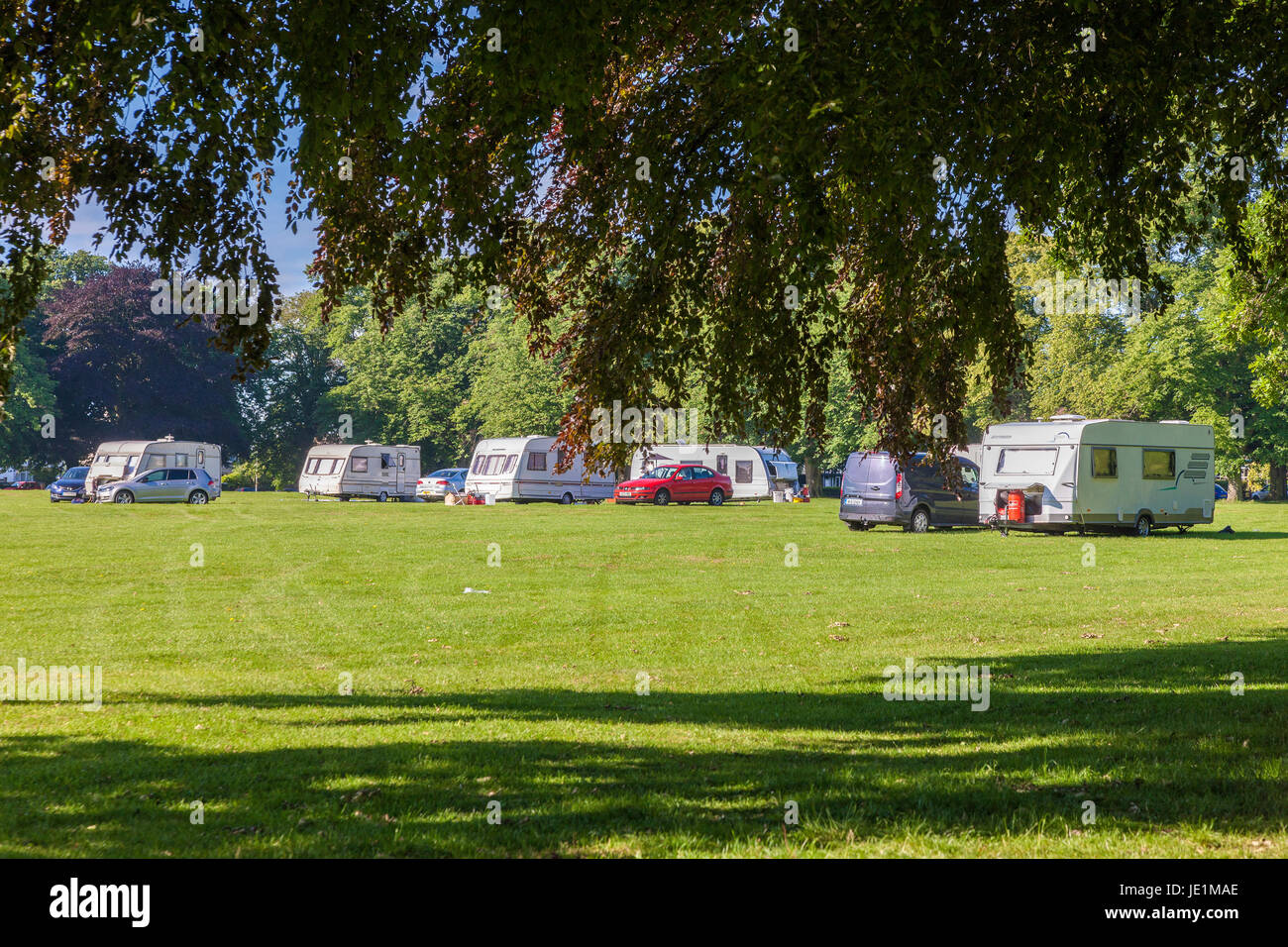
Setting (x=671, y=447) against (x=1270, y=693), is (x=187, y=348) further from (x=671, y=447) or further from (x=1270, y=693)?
(x=1270, y=693)

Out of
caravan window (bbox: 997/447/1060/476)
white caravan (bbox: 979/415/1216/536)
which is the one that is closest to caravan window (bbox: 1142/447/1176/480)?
white caravan (bbox: 979/415/1216/536)

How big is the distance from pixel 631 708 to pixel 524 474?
120 ft

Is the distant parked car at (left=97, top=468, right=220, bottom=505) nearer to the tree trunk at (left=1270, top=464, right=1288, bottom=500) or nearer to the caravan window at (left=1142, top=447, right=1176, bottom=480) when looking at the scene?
the caravan window at (left=1142, top=447, right=1176, bottom=480)

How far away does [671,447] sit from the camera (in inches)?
1940

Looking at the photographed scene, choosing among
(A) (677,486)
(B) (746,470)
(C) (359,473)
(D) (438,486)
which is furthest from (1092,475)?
(C) (359,473)

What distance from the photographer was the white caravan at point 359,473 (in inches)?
2066

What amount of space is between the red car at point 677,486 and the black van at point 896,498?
12029 mm

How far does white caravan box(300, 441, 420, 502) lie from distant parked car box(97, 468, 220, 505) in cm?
735

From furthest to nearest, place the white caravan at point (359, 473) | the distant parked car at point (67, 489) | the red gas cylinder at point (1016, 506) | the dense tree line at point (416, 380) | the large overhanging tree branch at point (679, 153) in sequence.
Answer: the dense tree line at point (416, 380), the white caravan at point (359, 473), the distant parked car at point (67, 489), the red gas cylinder at point (1016, 506), the large overhanging tree branch at point (679, 153)

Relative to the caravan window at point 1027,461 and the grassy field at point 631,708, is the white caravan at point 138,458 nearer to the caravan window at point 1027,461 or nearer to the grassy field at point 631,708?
the grassy field at point 631,708

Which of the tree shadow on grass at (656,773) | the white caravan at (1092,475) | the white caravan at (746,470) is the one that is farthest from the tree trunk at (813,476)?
the tree shadow on grass at (656,773)

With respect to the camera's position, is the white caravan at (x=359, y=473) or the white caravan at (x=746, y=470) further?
the white caravan at (x=359, y=473)

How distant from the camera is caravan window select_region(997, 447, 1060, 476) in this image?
31328 mm
